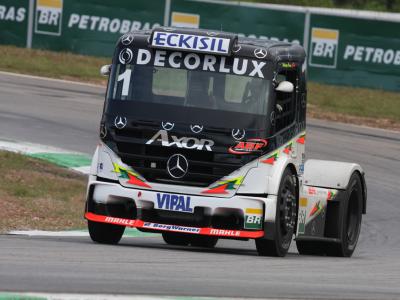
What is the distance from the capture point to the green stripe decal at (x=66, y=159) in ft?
62.9

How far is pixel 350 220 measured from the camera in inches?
556

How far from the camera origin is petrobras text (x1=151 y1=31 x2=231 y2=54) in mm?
12047

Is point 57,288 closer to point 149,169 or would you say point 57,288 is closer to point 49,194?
point 149,169

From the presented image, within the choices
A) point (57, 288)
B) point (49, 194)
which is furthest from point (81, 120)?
point (57, 288)

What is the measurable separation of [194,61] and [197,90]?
310mm

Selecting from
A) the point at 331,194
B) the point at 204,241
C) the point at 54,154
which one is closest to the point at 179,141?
the point at 204,241

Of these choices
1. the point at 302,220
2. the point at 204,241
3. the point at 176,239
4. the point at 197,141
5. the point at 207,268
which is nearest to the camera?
the point at 207,268

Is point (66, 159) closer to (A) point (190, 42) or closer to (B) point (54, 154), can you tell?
(B) point (54, 154)

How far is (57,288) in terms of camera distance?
818 cm

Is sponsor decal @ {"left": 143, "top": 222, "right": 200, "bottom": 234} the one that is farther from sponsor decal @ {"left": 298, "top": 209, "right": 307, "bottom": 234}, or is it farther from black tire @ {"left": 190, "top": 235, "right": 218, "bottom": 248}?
black tire @ {"left": 190, "top": 235, "right": 218, "bottom": 248}

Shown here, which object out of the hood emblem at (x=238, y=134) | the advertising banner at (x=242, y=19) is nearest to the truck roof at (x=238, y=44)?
the hood emblem at (x=238, y=134)

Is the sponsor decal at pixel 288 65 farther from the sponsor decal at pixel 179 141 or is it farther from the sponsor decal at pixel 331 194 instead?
the sponsor decal at pixel 331 194

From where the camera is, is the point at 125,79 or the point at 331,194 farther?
the point at 331,194

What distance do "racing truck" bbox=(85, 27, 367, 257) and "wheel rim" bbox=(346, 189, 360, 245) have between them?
165cm
